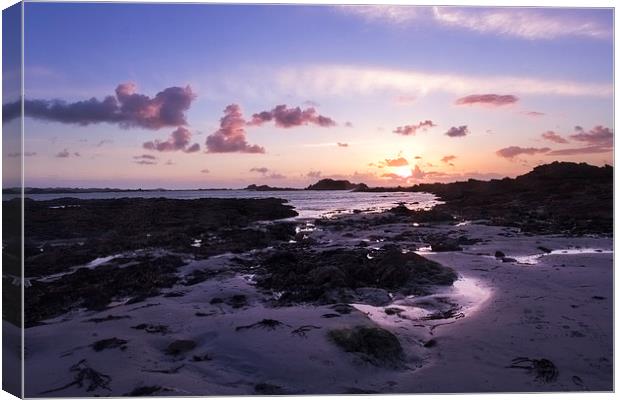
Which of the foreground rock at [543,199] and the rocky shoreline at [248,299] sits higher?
the foreground rock at [543,199]

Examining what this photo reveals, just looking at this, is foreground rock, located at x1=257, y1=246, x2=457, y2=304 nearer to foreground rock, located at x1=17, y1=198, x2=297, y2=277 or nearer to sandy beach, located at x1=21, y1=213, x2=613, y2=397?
sandy beach, located at x1=21, y1=213, x2=613, y2=397

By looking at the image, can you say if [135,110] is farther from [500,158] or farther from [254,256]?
[500,158]

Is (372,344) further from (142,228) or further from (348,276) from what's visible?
(142,228)

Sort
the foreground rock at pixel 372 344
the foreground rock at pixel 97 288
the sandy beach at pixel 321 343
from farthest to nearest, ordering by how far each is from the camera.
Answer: the foreground rock at pixel 97 288 → the foreground rock at pixel 372 344 → the sandy beach at pixel 321 343

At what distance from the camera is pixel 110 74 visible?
567 centimetres

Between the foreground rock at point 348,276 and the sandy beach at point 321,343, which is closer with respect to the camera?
the sandy beach at point 321,343

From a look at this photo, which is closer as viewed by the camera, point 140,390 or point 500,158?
point 140,390

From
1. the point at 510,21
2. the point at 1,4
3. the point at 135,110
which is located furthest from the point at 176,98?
the point at 510,21

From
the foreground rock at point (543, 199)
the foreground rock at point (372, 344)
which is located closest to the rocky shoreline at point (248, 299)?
the foreground rock at point (372, 344)

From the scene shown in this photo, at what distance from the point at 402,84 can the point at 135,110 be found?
3.41 meters

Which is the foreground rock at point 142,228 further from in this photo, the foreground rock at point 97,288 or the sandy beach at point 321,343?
the sandy beach at point 321,343

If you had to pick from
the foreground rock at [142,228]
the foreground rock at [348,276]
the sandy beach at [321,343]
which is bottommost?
the sandy beach at [321,343]

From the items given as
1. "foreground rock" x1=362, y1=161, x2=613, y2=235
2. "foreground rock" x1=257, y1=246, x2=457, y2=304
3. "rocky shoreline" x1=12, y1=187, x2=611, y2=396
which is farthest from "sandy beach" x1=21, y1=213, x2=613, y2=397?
"foreground rock" x1=362, y1=161, x2=613, y2=235

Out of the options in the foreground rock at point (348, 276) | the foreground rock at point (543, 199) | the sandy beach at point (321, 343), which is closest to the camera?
the sandy beach at point (321, 343)
